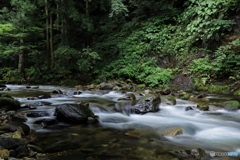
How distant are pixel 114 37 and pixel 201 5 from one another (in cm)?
762

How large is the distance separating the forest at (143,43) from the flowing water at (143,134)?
4.74m

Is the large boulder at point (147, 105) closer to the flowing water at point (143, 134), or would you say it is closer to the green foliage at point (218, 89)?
the flowing water at point (143, 134)

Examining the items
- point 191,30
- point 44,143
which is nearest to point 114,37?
point 191,30

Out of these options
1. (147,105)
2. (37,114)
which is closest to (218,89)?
(147,105)

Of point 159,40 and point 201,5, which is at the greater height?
point 201,5

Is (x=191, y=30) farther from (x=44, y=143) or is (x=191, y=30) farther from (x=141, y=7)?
(x=44, y=143)

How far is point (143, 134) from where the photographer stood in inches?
168

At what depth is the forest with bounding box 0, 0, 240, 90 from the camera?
399 inches

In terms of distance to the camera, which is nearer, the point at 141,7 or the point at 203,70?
the point at 203,70

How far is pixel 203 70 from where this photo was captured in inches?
389

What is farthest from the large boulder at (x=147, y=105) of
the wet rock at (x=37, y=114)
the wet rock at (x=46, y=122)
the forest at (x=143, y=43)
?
the forest at (x=143, y=43)

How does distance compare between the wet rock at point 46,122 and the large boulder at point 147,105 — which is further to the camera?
the large boulder at point 147,105

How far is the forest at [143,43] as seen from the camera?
33.2 feet

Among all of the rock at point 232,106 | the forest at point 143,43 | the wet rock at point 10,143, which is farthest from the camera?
the forest at point 143,43
